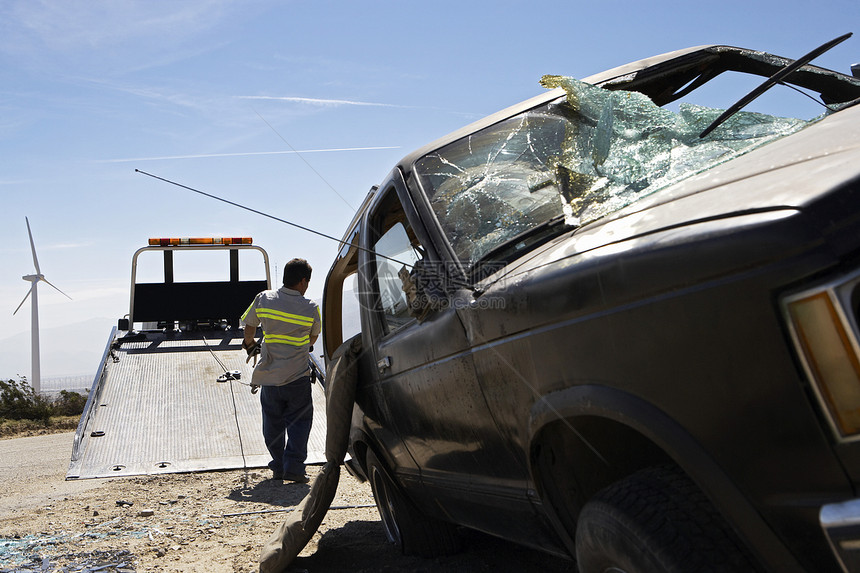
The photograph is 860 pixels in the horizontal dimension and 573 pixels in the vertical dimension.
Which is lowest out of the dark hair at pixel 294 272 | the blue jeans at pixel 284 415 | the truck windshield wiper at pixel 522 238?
the blue jeans at pixel 284 415

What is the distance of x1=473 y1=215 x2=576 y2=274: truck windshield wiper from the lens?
8.13 ft

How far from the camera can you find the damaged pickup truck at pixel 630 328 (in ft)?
4.49

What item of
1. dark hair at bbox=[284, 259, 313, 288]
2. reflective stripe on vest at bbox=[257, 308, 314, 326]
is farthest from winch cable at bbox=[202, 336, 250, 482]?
dark hair at bbox=[284, 259, 313, 288]

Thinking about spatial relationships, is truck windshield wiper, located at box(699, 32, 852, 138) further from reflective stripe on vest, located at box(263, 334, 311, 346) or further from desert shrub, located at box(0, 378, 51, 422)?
desert shrub, located at box(0, 378, 51, 422)

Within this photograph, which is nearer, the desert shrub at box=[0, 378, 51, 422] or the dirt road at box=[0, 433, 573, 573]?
the dirt road at box=[0, 433, 573, 573]

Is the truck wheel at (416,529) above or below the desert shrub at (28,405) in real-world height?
below

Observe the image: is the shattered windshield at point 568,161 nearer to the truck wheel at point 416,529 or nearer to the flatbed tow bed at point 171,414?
the truck wheel at point 416,529

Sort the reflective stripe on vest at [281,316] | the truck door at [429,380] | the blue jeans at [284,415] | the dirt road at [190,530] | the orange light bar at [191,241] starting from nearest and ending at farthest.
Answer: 1. the truck door at [429,380]
2. the dirt road at [190,530]
3. the blue jeans at [284,415]
4. the reflective stripe on vest at [281,316]
5. the orange light bar at [191,241]

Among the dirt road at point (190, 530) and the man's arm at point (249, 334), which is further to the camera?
the man's arm at point (249, 334)

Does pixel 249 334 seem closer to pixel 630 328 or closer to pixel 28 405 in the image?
pixel 630 328

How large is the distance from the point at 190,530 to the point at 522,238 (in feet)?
11.5

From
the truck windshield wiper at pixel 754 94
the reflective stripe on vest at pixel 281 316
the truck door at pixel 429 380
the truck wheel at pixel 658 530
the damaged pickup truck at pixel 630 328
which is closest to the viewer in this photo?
the damaged pickup truck at pixel 630 328

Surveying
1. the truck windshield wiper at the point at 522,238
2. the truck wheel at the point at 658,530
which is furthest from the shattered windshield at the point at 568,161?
the truck wheel at the point at 658,530

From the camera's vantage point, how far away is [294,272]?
6.99 m
